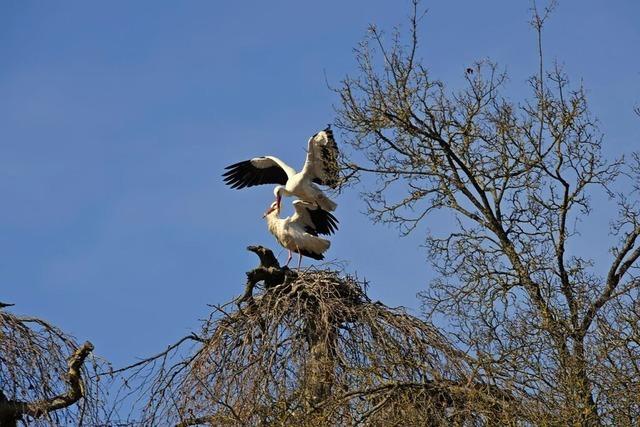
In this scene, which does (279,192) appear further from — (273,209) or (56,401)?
(56,401)

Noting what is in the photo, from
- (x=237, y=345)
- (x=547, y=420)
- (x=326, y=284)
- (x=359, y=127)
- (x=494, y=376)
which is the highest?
(x=359, y=127)

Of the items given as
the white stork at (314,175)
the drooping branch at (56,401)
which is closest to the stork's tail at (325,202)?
the white stork at (314,175)

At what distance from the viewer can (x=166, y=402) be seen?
855 cm

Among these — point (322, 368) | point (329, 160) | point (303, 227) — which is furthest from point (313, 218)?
point (322, 368)

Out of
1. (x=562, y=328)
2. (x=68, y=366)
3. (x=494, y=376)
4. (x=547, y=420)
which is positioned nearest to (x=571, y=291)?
(x=562, y=328)

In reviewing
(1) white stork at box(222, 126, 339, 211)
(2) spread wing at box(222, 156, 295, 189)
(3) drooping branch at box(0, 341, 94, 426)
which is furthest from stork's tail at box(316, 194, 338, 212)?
(3) drooping branch at box(0, 341, 94, 426)

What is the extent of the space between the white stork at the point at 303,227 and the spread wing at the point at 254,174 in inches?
50.2

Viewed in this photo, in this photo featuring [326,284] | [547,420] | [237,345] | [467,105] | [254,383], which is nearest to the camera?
[547,420]

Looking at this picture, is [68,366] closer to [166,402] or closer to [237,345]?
[166,402]

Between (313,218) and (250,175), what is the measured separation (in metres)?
1.61

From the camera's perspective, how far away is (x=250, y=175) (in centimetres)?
1462

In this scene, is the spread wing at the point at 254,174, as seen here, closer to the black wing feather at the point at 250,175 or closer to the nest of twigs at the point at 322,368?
the black wing feather at the point at 250,175

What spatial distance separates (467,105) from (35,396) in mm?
4581

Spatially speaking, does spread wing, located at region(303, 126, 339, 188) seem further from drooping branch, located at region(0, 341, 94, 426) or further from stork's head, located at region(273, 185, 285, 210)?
drooping branch, located at region(0, 341, 94, 426)
